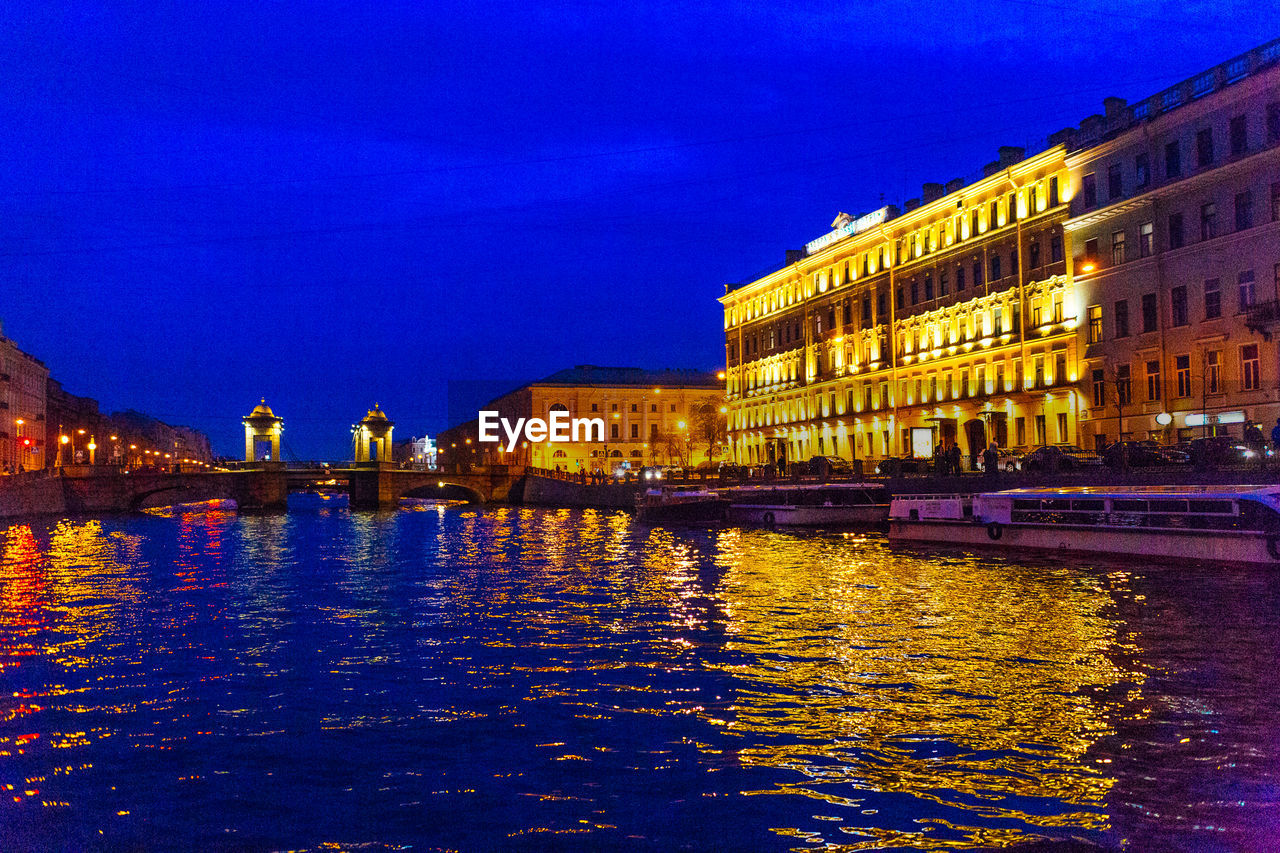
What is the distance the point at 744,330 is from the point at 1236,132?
184 feet

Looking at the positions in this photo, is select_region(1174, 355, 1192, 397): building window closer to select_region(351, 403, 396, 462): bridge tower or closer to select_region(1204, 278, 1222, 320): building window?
select_region(1204, 278, 1222, 320): building window

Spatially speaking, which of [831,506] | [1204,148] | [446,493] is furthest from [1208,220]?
[446,493]

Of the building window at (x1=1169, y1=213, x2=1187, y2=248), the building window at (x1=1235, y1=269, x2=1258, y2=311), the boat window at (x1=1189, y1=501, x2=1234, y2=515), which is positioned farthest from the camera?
the building window at (x1=1169, y1=213, x2=1187, y2=248)

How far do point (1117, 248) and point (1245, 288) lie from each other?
874cm

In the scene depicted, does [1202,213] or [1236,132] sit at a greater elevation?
[1236,132]

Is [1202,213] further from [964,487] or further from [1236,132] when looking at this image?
[964,487]

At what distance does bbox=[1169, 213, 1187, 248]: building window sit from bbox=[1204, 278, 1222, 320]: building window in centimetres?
246

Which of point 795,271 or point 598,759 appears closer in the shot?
point 598,759

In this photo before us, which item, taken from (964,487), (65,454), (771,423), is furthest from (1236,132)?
(65,454)

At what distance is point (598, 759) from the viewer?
9.71 meters

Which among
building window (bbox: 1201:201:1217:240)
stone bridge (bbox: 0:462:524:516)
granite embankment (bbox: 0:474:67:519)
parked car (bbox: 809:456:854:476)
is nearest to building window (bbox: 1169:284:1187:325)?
building window (bbox: 1201:201:1217:240)

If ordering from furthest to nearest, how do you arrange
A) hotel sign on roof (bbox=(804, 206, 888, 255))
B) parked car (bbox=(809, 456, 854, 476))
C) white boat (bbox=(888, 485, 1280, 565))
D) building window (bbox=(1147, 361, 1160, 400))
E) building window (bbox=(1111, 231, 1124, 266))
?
1. hotel sign on roof (bbox=(804, 206, 888, 255))
2. parked car (bbox=(809, 456, 854, 476))
3. building window (bbox=(1111, 231, 1124, 266))
4. building window (bbox=(1147, 361, 1160, 400))
5. white boat (bbox=(888, 485, 1280, 565))

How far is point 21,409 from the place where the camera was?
94500mm

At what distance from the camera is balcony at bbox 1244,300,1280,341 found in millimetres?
39094
